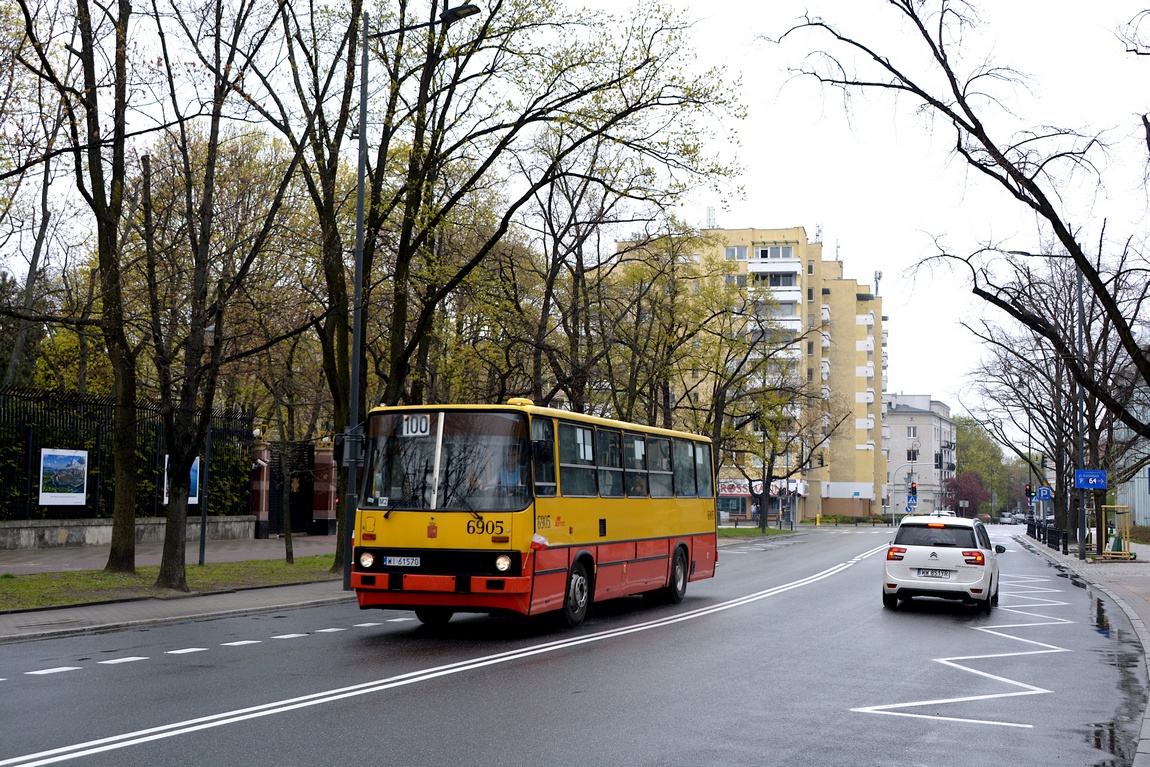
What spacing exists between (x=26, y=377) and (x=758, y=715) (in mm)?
40120

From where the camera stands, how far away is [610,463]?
17.9 m

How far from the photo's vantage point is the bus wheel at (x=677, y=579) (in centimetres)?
2102

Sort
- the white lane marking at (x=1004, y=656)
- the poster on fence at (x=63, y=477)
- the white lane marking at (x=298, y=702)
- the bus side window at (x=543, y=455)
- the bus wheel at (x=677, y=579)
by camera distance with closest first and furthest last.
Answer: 1. the white lane marking at (x=298, y=702)
2. the white lane marking at (x=1004, y=656)
3. the bus side window at (x=543, y=455)
4. the bus wheel at (x=677, y=579)
5. the poster on fence at (x=63, y=477)

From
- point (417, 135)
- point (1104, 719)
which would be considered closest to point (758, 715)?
point (1104, 719)

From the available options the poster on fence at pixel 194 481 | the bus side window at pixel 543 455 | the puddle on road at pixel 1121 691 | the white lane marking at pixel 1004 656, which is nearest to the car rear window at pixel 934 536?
the white lane marking at pixel 1004 656

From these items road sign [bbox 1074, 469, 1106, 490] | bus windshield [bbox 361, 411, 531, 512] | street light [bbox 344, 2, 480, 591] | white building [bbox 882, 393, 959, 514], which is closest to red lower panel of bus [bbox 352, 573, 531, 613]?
bus windshield [bbox 361, 411, 531, 512]

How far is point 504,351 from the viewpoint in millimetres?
38094

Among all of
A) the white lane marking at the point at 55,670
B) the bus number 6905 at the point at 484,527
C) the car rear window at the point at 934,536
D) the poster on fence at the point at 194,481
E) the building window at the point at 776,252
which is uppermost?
the building window at the point at 776,252

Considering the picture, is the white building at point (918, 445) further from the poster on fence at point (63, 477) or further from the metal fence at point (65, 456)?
the poster on fence at point (63, 477)

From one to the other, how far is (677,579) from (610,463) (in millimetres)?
4267

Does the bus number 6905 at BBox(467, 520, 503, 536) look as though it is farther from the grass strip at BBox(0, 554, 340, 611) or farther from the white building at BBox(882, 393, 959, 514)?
the white building at BBox(882, 393, 959, 514)

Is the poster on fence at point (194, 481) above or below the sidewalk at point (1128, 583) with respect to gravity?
above

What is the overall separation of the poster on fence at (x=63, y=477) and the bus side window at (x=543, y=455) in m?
20.4

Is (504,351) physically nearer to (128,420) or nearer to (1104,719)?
(128,420)
